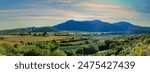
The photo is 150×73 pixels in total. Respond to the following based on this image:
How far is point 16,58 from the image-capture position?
402cm

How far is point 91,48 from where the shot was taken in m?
4.14

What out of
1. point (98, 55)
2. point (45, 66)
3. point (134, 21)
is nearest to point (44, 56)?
point (45, 66)

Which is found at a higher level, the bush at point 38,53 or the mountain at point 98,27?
the mountain at point 98,27

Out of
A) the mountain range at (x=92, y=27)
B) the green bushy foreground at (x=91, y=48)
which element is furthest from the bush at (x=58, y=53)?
the mountain range at (x=92, y=27)

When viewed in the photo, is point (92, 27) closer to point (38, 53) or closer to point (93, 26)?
point (93, 26)

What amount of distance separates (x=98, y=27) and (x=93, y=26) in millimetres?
41

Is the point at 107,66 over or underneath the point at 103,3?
underneath

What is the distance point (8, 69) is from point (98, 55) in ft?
2.13

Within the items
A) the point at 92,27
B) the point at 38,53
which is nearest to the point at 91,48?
the point at 92,27

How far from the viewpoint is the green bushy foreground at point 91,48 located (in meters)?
4.09

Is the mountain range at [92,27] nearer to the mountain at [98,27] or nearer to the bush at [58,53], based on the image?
the mountain at [98,27]

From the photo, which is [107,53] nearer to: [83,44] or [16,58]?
[83,44]

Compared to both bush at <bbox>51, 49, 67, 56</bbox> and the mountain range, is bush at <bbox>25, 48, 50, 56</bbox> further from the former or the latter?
the mountain range

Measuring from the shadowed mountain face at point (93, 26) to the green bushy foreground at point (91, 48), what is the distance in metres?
0.08
